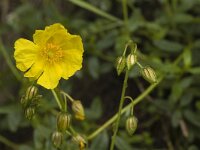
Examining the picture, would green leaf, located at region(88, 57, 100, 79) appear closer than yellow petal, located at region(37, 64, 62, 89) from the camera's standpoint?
No

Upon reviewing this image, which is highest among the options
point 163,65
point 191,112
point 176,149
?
point 163,65

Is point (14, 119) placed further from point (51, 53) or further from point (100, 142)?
point (51, 53)

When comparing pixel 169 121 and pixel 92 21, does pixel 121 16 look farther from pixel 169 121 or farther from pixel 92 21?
pixel 169 121

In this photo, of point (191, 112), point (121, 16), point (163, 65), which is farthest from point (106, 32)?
point (191, 112)

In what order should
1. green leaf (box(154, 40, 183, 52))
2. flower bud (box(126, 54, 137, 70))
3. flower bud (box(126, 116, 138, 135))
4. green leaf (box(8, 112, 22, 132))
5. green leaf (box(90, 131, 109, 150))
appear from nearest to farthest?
flower bud (box(126, 54, 137, 70))
flower bud (box(126, 116, 138, 135))
green leaf (box(90, 131, 109, 150))
green leaf (box(8, 112, 22, 132))
green leaf (box(154, 40, 183, 52))

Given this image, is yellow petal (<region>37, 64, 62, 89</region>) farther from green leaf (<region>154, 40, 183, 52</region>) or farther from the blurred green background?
green leaf (<region>154, 40, 183, 52</region>)

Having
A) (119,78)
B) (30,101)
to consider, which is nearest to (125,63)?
(30,101)

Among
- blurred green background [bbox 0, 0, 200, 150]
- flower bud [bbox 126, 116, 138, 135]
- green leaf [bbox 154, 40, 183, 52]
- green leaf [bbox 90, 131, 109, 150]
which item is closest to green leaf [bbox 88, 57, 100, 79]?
blurred green background [bbox 0, 0, 200, 150]
